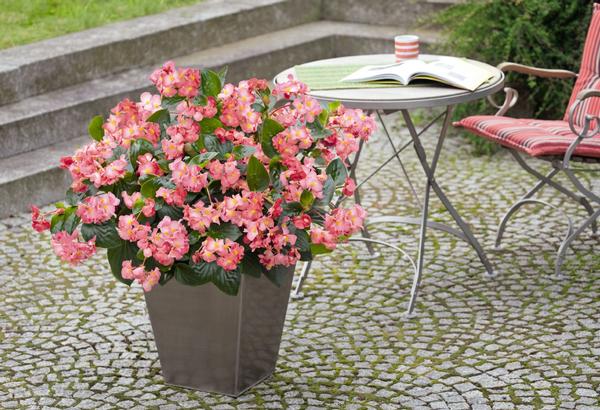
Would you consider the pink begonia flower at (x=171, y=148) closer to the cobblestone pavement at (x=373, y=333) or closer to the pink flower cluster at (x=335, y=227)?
the pink flower cluster at (x=335, y=227)

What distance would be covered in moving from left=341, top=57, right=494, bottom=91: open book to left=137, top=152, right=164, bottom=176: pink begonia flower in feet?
4.41

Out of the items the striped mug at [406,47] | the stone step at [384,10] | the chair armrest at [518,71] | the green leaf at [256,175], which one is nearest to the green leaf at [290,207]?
the green leaf at [256,175]

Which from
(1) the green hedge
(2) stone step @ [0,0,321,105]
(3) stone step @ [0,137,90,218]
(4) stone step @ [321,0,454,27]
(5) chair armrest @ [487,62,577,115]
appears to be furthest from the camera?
(4) stone step @ [321,0,454,27]

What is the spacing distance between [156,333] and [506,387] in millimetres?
1258

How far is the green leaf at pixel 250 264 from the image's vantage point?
3871 millimetres

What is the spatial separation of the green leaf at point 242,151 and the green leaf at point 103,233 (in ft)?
1.53

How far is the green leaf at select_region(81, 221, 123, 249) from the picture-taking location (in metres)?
3.84

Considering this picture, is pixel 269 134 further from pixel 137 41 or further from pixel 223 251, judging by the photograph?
pixel 137 41

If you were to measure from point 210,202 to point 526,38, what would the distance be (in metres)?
3.63

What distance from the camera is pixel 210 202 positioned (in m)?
3.82

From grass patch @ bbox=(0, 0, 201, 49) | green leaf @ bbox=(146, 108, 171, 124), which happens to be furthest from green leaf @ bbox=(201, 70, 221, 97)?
A: grass patch @ bbox=(0, 0, 201, 49)

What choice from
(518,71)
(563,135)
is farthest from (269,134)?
(518,71)

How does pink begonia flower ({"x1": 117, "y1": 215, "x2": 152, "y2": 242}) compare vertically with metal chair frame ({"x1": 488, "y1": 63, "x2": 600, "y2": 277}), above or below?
above

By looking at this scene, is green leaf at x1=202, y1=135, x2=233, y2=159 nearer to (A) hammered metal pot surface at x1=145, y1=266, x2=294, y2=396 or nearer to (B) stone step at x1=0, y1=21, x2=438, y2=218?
(A) hammered metal pot surface at x1=145, y1=266, x2=294, y2=396
